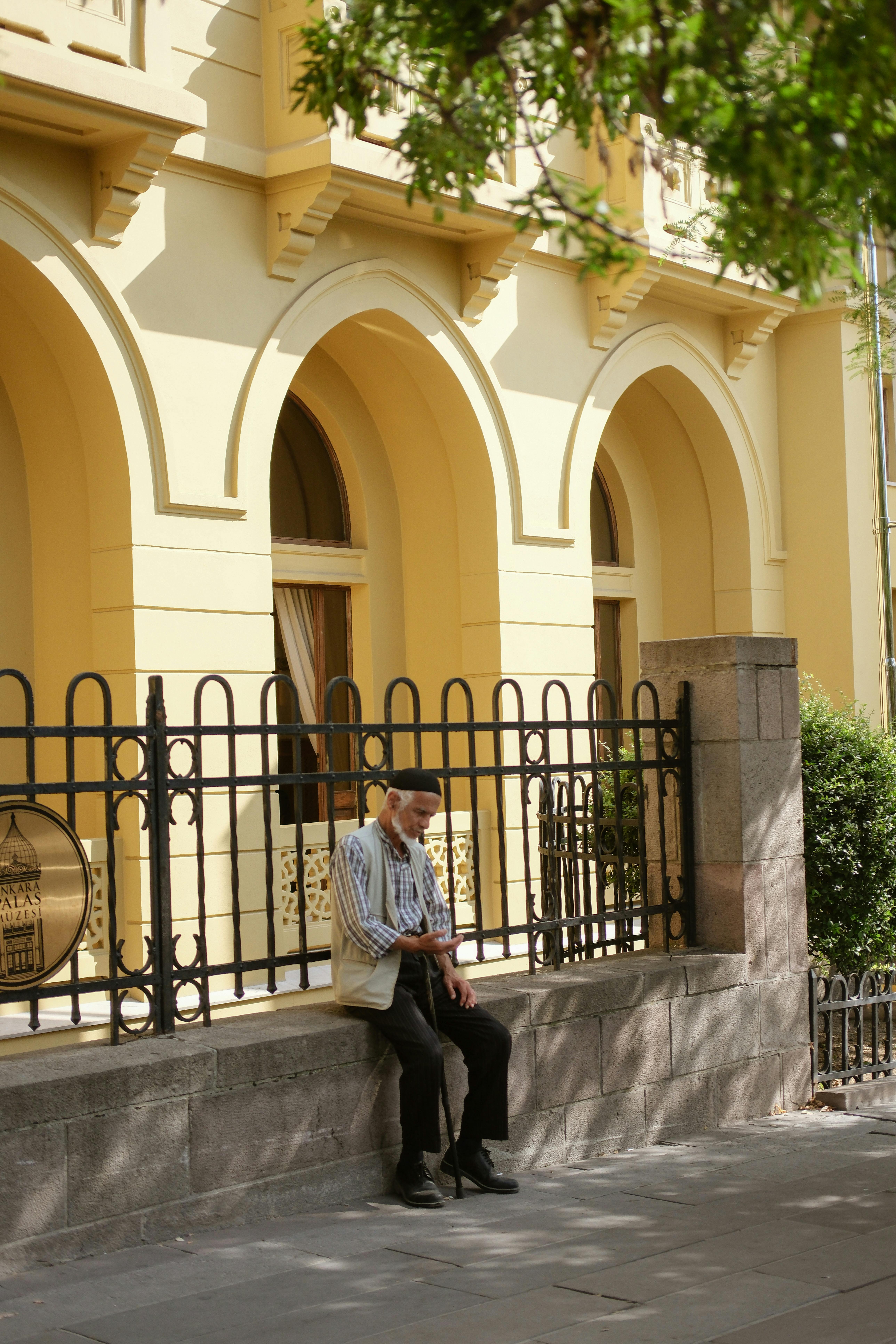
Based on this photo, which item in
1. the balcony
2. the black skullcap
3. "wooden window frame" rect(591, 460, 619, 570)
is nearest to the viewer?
the black skullcap

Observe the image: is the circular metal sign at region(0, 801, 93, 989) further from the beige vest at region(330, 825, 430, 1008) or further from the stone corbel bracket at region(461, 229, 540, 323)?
the stone corbel bracket at region(461, 229, 540, 323)

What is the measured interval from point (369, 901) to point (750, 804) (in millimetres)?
2448

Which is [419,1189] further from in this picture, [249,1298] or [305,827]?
[305,827]

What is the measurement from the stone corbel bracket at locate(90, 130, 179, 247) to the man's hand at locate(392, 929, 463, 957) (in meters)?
6.06

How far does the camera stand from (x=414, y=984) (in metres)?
5.92

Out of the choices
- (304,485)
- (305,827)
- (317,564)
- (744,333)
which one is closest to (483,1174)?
(305,827)

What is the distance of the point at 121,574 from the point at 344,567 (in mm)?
3256

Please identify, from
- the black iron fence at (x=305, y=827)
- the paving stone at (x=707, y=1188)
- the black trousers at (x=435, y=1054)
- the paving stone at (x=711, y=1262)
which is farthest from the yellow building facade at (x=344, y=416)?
the paving stone at (x=711, y=1262)

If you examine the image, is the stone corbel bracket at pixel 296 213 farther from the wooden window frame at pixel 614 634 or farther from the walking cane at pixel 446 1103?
the walking cane at pixel 446 1103

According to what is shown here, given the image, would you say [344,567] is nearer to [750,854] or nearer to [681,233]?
[681,233]

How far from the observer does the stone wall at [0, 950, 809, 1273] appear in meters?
4.95

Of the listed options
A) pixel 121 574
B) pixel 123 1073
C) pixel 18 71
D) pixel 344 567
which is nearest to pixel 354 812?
pixel 344 567

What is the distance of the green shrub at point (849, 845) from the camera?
899cm

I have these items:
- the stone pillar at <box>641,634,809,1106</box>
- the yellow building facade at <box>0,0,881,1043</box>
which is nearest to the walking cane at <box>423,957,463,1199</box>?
the stone pillar at <box>641,634,809,1106</box>
